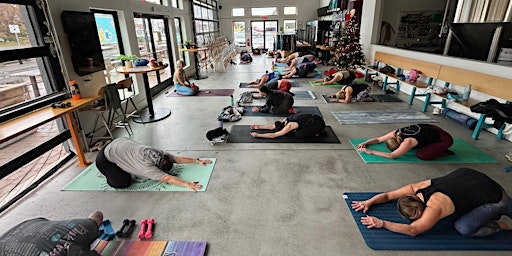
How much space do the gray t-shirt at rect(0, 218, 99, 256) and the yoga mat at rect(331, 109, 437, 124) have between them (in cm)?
422

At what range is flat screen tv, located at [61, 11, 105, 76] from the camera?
373 centimetres

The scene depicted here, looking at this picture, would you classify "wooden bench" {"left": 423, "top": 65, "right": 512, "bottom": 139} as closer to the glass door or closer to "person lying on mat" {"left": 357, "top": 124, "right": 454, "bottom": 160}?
"person lying on mat" {"left": 357, "top": 124, "right": 454, "bottom": 160}

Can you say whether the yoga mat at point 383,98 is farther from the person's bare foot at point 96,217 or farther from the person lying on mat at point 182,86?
the person's bare foot at point 96,217

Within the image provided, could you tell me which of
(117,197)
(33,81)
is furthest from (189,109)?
→ (117,197)

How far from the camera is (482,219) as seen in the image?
6.86 ft

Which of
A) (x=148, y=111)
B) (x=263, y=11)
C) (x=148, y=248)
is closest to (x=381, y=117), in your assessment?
(x=148, y=248)

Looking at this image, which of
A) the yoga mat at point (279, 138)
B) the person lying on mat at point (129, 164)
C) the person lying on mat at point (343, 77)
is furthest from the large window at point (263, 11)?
the person lying on mat at point (129, 164)

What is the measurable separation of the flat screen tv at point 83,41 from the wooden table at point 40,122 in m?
0.65

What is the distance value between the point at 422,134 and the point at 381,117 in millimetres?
1758

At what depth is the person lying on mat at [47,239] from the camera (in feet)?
5.32

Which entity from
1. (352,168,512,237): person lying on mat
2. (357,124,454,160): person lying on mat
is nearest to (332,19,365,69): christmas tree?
(357,124,454,160): person lying on mat

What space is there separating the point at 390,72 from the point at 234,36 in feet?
41.8

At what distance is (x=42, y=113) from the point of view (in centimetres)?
312

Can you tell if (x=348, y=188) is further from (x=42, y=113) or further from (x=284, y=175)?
(x=42, y=113)
